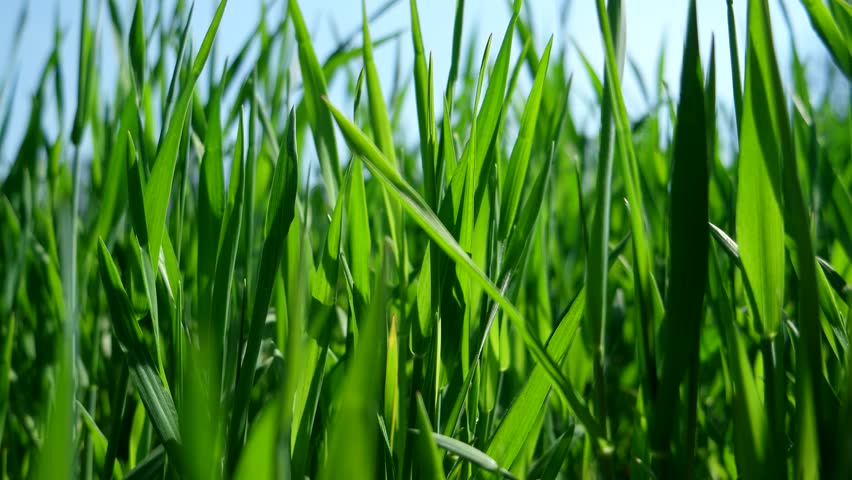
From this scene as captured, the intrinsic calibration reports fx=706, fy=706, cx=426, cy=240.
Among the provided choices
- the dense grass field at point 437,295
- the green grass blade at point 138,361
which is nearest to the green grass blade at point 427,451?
the dense grass field at point 437,295

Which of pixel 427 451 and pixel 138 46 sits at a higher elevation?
pixel 138 46

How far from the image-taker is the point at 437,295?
0.35 metres

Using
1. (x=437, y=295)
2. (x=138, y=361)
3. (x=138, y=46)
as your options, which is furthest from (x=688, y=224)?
(x=138, y=46)

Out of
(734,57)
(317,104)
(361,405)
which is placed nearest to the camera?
(361,405)

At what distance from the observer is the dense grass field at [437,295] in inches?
9.1

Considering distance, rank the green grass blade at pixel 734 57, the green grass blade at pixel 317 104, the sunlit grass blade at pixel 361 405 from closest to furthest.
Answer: the sunlit grass blade at pixel 361 405 < the green grass blade at pixel 734 57 < the green grass blade at pixel 317 104

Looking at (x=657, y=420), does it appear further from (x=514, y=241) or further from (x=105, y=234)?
(x=105, y=234)

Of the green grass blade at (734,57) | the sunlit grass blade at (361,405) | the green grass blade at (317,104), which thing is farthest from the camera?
the green grass blade at (317,104)

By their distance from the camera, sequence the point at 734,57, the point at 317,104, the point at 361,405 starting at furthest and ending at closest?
the point at 317,104 → the point at 734,57 → the point at 361,405

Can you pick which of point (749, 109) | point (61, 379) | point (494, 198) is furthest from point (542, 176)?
point (61, 379)

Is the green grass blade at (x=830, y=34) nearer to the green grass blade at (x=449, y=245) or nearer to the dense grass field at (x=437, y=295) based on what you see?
the dense grass field at (x=437, y=295)

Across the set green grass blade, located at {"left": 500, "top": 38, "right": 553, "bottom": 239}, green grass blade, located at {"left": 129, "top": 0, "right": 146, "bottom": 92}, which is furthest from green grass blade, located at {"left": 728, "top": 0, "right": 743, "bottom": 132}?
green grass blade, located at {"left": 129, "top": 0, "right": 146, "bottom": 92}

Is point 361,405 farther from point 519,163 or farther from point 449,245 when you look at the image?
point 519,163

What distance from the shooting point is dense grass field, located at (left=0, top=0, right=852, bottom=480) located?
231 mm
